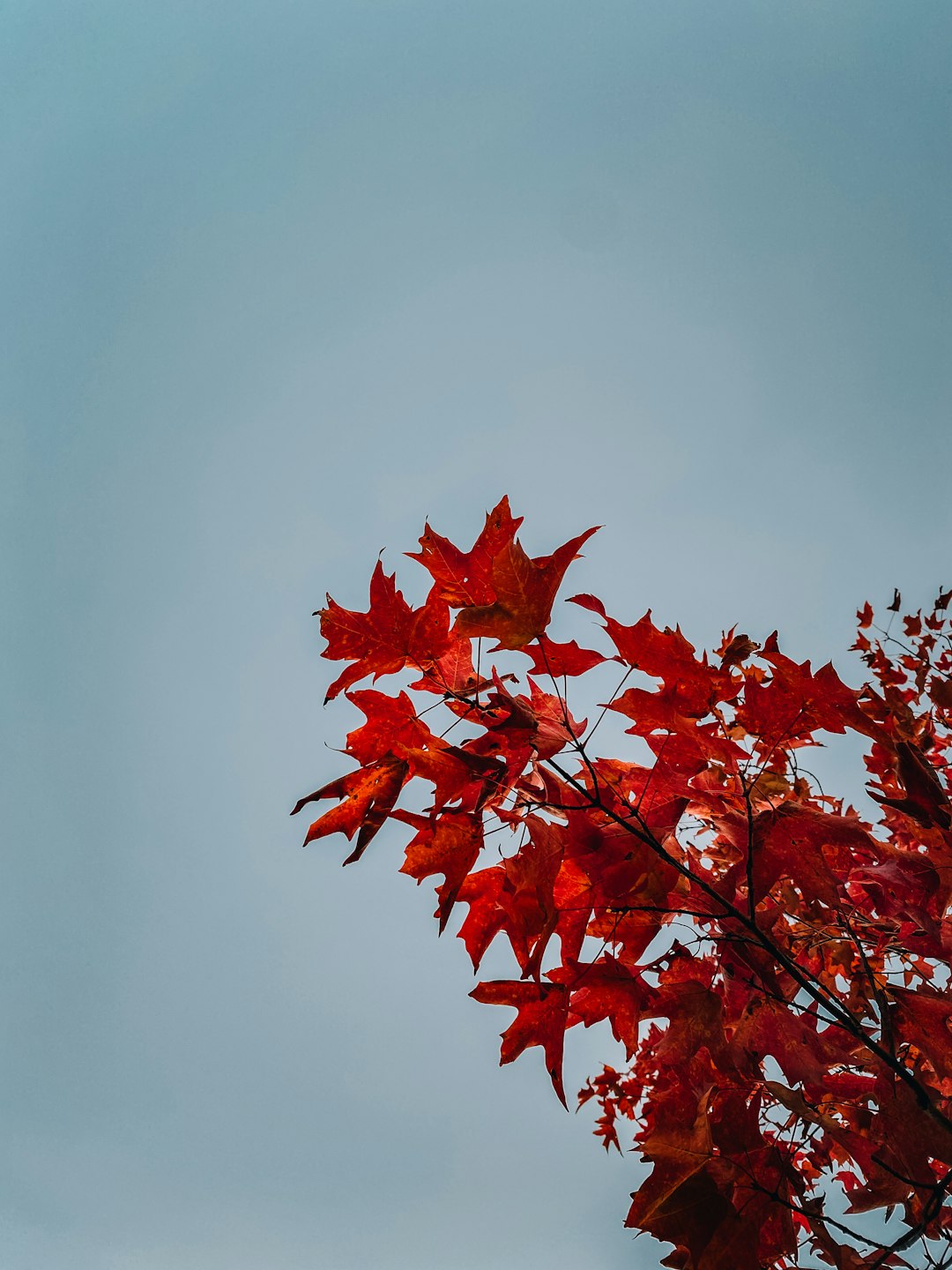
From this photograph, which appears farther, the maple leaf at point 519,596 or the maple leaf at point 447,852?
the maple leaf at point 447,852

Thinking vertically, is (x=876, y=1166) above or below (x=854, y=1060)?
below

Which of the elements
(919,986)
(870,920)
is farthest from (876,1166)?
(870,920)

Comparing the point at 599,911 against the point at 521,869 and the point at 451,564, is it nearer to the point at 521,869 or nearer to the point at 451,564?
the point at 521,869

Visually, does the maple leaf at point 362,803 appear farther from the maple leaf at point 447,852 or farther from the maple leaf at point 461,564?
the maple leaf at point 461,564

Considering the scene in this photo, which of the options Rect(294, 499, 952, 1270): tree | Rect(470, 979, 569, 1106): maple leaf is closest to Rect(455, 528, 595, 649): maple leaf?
Rect(294, 499, 952, 1270): tree

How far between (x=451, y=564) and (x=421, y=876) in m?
0.58

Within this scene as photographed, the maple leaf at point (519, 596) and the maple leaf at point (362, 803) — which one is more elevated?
the maple leaf at point (519, 596)

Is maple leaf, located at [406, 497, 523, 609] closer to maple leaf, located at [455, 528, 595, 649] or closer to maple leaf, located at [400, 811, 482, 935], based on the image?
maple leaf, located at [455, 528, 595, 649]

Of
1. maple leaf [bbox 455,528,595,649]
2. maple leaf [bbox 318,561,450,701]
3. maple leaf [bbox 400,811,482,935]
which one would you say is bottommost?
maple leaf [bbox 400,811,482,935]

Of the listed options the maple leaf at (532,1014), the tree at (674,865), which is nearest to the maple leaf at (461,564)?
the tree at (674,865)

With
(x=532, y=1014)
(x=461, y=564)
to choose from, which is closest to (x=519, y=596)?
(x=461, y=564)

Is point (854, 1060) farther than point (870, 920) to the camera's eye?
No

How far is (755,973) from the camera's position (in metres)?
1.48

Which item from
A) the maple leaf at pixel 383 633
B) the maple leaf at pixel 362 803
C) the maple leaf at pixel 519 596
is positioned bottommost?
the maple leaf at pixel 362 803
